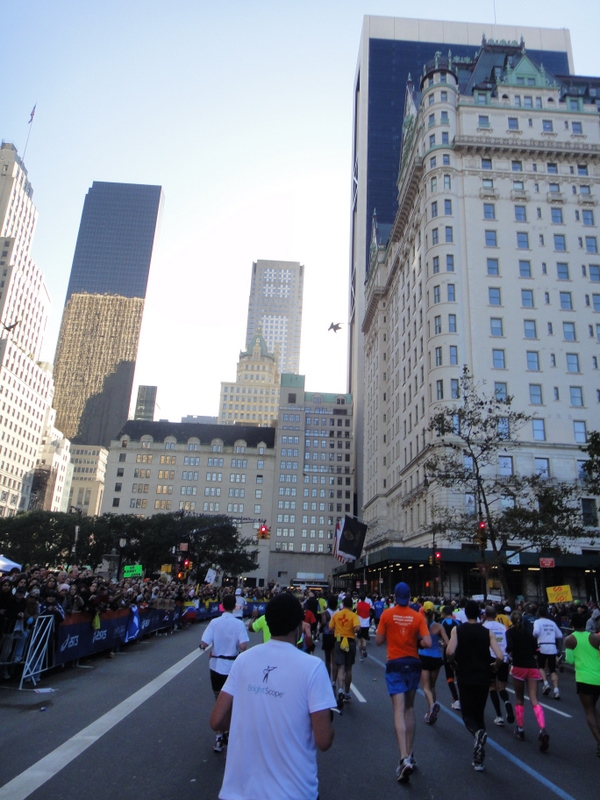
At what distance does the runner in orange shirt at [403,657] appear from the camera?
286 inches

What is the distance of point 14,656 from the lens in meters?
12.1

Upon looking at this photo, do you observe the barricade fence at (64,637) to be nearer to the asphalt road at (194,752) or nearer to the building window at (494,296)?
the asphalt road at (194,752)

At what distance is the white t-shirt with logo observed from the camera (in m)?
3.07

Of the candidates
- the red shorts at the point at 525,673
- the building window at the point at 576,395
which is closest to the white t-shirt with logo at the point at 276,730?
the red shorts at the point at 525,673

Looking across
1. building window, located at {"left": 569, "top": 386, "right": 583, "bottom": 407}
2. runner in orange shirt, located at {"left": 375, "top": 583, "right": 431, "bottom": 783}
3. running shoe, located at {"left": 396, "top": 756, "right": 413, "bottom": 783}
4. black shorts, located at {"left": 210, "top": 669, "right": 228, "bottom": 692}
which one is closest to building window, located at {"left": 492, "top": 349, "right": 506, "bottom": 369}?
building window, located at {"left": 569, "top": 386, "right": 583, "bottom": 407}

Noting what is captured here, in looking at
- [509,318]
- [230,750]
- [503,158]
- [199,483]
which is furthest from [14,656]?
[199,483]

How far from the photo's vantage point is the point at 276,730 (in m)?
3.15

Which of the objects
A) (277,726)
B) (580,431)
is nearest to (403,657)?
(277,726)

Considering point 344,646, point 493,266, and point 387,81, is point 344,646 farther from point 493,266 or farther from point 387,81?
point 387,81

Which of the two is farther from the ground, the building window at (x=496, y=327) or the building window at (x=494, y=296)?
the building window at (x=494, y=296)

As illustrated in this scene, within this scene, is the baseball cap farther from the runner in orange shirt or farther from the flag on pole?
the flag on pole

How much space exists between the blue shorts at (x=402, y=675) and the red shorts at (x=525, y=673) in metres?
2.84

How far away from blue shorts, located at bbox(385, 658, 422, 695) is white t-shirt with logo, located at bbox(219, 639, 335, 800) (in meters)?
4.84

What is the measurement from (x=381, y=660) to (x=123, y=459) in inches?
4278
